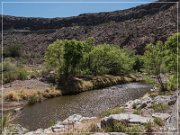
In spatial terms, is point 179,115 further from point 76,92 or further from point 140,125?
point 76,92

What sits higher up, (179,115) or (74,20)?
(74,20)

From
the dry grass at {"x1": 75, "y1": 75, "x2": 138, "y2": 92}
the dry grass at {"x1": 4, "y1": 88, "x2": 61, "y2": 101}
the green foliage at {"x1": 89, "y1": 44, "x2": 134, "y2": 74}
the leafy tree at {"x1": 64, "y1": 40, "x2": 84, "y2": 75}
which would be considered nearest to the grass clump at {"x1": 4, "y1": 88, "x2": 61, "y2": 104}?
the dry grass at {"x1": 4, "y1": 88, "x2": 61, "y2": 101}

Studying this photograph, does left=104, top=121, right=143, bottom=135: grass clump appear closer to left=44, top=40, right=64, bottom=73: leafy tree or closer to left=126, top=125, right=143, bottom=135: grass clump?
left=126, top=125, right=143, bottom=135: grass clump

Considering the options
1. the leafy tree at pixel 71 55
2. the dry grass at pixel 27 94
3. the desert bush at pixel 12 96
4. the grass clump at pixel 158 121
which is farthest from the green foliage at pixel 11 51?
the grass clump at pixel 158 121

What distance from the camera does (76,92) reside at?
133ft

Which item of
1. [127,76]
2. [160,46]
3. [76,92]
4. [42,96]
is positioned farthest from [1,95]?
[127,76]

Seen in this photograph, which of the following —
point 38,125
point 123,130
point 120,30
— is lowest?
point 38,125

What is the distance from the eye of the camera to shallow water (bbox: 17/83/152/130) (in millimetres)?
24231

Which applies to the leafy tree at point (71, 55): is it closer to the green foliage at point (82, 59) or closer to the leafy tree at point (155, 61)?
the green foliage at point (82, 59)

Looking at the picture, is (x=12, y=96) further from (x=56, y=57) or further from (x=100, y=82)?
(x=100, y=82)

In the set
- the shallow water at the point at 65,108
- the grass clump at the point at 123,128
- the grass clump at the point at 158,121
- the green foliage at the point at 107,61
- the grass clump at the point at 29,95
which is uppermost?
the green foliage at the point at 107,61

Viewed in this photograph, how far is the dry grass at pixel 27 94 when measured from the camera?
1273 inches

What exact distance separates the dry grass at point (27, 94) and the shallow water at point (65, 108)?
1.06m

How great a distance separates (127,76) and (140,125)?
4518 centimetres
